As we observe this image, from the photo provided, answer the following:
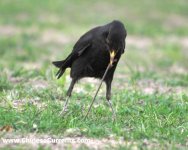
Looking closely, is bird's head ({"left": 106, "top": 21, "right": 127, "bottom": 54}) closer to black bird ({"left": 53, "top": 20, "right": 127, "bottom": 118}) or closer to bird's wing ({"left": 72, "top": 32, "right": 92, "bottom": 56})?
black bird ({"left": 53, "top": 20, "right": 127, "bottom": 118})

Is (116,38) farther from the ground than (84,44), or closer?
farther from the ground

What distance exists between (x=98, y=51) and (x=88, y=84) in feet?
9.68

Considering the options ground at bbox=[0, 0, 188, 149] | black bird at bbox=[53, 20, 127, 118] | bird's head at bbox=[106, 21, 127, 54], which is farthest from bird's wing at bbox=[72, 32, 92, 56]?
ground at bbox=[0, 0, 188, 149]

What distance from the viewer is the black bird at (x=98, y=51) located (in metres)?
7.68

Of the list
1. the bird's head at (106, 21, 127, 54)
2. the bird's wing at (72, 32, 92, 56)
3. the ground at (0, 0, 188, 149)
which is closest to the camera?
the ground at (0, 0, 188, 149)

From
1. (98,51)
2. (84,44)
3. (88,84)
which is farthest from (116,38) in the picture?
(88,84)

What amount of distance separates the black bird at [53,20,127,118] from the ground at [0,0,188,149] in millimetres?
551

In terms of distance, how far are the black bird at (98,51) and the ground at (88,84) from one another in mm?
551

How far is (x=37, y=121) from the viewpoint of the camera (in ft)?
25.4

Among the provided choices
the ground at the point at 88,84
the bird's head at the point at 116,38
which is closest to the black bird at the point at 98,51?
the bird's head at the point at 116,38

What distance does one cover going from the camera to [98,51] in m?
8.04

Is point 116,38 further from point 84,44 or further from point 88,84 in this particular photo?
point 88,84

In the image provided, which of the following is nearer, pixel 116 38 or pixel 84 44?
pixel 116 38

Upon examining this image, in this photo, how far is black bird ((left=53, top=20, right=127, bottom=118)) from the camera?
7.68 m
